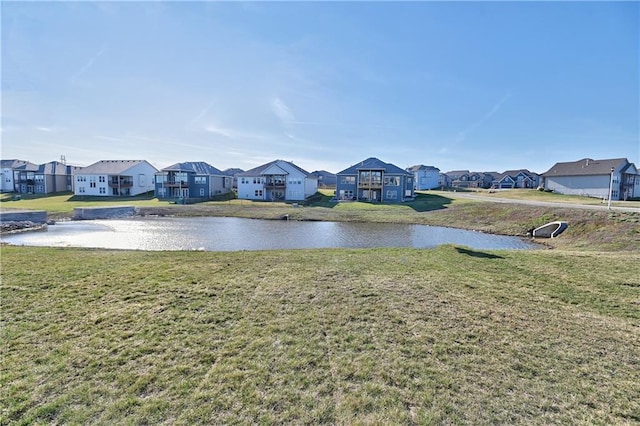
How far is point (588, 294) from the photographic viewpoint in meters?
8.01

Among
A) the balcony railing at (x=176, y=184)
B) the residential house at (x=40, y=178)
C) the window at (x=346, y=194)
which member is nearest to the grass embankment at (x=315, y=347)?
the window at (x=346, y=194)

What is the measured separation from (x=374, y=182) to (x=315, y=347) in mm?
→ 47568

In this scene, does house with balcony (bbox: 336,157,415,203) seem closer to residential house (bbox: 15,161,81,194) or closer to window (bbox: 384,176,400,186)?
window (bbox: 384,176,400,186)

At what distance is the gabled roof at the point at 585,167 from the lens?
160 ft

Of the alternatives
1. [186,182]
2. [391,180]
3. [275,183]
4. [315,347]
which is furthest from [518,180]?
[315,347]

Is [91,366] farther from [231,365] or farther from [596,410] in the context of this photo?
[596,410]

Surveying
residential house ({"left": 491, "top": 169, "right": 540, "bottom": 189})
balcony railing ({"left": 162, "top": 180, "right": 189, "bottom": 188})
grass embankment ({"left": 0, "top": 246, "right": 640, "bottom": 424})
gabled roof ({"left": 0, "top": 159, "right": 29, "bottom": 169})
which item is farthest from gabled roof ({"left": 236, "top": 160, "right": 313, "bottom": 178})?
residential house ({"left": 491, "top": 169, "right": 540, "bottom": 189})

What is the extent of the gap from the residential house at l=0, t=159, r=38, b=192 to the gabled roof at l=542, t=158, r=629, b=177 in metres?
109

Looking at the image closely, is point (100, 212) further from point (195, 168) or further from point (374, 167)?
point (374, 167)

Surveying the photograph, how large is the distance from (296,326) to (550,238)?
74.8ft

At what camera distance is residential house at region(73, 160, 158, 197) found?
59469mm

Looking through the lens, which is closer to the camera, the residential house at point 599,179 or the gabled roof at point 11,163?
the residential house at point 599,179

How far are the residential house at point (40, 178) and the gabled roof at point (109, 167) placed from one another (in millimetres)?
8539

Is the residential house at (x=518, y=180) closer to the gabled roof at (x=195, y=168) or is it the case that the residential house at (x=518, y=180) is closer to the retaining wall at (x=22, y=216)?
the gabled roof at (x=195, y=168)
